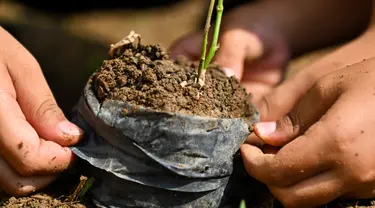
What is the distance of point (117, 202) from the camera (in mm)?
1253

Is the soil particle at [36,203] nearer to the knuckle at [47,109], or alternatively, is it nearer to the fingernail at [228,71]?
the knuckle at [47,109]

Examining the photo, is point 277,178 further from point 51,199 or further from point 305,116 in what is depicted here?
point 51,199

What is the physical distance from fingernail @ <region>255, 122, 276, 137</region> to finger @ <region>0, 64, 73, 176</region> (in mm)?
452

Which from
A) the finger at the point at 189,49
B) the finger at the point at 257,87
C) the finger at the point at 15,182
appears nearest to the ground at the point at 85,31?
the finger at the point at 189,49

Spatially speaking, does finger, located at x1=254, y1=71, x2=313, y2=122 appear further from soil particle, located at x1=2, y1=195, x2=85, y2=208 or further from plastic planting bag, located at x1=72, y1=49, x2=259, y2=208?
soil particle, located at x1=2, y1=195, x2=85, y2=208

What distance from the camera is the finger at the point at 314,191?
1167 millimetres

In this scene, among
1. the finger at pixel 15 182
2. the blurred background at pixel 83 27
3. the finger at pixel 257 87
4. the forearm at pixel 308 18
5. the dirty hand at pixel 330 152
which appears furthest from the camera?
the blurred background at pixel 83 27

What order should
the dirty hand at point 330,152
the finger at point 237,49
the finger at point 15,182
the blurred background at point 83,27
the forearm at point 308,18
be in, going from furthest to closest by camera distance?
the blurred background at point 83,27
the forearm at point 308,18
the finger at point 237,49
the finger at point 15,182
the dirty hand at point 330,152

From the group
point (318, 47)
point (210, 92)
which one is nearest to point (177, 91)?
point (210, 92)

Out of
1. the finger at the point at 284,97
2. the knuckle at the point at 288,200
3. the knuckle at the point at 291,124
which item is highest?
the finger at the point at 284,97

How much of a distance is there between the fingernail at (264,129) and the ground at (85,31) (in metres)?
1.37

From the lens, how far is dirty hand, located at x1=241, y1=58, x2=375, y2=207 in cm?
114

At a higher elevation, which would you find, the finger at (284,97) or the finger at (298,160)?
the finger at (284,97)

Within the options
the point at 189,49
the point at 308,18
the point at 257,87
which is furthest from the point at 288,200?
the point at 308,18
